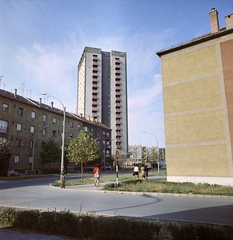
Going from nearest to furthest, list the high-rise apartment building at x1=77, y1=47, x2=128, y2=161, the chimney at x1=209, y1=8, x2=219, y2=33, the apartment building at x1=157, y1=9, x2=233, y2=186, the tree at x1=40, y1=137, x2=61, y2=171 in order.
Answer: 1. the apartment building at x1=157, y1=9, x2=233, y2=186
2. the chimney at x1=209, y1=8, x2=219, y2=33
3. the tree at x1=40, y1=137, x2=61, y2=171
4. the high-rise apartment building at x1=77, y1=47, x2=128, y2=161

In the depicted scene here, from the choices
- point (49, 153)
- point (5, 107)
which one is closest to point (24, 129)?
point (5, 107)

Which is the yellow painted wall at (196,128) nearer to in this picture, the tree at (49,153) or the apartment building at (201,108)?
the apartment building at (201,108)

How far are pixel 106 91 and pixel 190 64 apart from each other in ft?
197

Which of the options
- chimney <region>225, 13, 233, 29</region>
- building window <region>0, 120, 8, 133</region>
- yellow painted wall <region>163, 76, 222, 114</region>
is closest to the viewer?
yellow painted wall <region>163, 76, 222, 114</region>

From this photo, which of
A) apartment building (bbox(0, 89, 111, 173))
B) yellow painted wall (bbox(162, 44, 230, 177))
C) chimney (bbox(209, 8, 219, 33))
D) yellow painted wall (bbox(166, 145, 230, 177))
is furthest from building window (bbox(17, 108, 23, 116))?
chimney (bbox(209, 8, 219, 33))

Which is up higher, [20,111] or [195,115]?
[20,111]

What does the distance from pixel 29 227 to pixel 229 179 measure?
15103 millimetres

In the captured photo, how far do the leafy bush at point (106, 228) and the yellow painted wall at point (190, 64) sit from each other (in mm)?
16418

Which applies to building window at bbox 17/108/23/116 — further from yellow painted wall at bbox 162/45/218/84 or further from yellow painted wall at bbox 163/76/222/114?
yellow painted wall at bbox 163/76/222/114

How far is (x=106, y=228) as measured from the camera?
4.82m

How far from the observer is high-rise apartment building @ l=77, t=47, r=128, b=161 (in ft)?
246

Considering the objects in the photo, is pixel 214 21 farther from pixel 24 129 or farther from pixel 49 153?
pixel 24 129

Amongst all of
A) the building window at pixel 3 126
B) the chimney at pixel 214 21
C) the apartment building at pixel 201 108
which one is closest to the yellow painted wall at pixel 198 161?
the apartment building at pixel 201 108

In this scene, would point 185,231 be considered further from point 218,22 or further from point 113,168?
point 113,168
